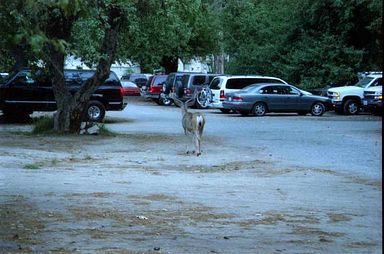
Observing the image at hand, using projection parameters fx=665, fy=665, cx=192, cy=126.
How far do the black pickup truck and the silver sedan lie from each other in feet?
22.3

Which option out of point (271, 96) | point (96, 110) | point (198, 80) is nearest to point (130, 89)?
point (198, 80)

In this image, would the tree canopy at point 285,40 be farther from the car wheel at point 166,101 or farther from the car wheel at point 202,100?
the car wheel at point 202,100

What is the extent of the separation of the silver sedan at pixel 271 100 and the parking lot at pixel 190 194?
10.2m

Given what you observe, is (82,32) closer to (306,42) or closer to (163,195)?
(163,195)

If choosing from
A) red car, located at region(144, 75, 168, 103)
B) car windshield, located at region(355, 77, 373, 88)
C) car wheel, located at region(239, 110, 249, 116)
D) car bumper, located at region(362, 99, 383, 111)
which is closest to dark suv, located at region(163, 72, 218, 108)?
red car, located at region(144, 75, 168, 103)

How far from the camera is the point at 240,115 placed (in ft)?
107

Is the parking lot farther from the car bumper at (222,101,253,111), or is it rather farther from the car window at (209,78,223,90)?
the car window at (209,78,223,90)

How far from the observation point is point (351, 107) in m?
33.8

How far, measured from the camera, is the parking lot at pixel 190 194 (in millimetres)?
7105

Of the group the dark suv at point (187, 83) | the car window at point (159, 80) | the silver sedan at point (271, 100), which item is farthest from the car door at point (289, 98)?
the car window at point (159, 80)

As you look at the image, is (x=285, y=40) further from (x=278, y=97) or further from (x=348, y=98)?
(x=278, y=97)

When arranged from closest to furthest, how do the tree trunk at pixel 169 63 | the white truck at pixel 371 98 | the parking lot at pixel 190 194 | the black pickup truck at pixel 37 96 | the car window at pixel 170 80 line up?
the parking lot at pixel 190 194
the black pickup truck at pixel 37 96
the white truck at pixel 371 98
the car window at pixel 170 80
the tree trunk at pixel 169 63

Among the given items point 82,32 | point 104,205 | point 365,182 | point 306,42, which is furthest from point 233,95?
point 104,205

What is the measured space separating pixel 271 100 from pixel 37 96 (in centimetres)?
1138
